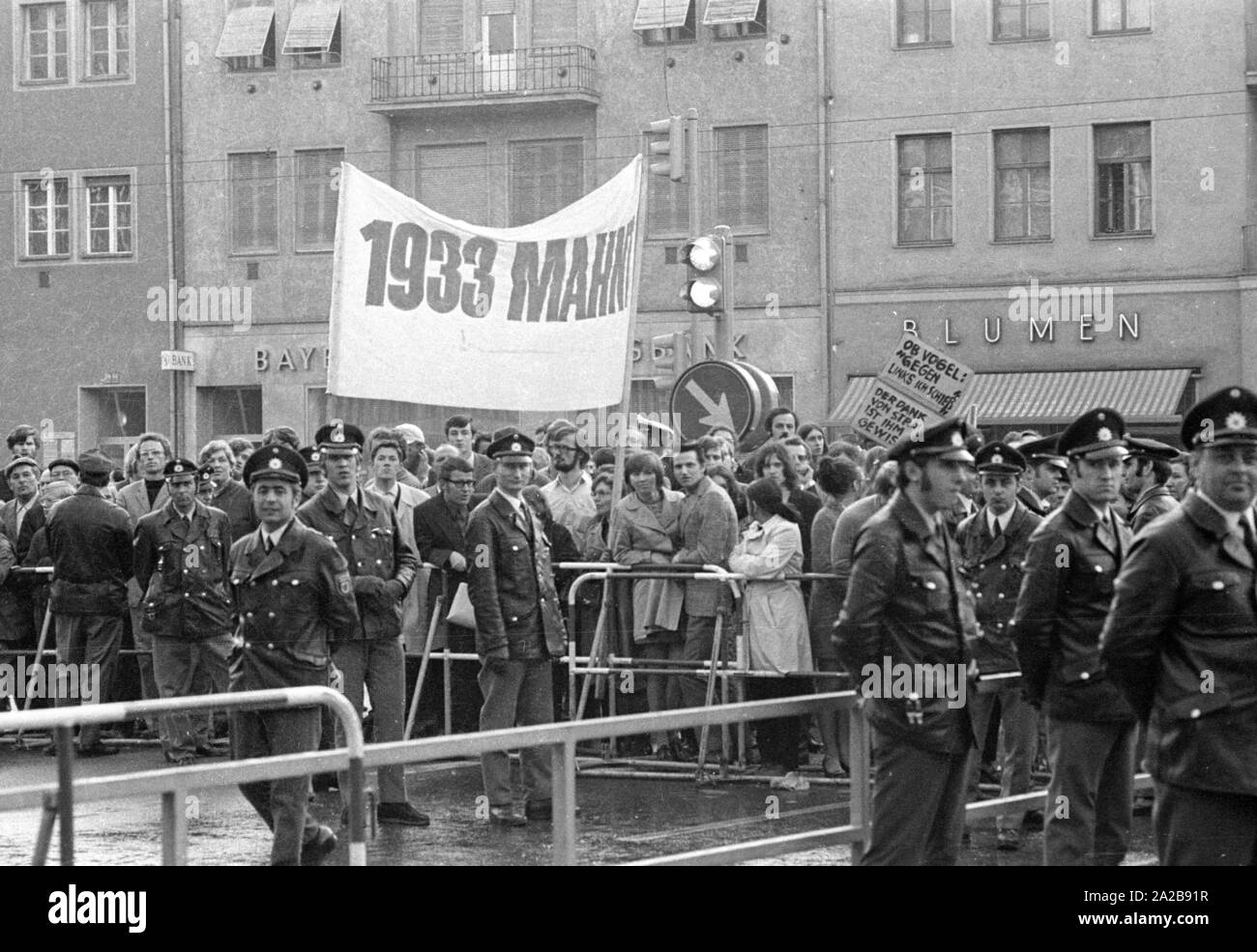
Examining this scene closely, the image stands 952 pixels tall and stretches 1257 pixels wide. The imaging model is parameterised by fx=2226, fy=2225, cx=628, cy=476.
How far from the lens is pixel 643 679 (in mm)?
13781

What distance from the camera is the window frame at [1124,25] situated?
3109 cm

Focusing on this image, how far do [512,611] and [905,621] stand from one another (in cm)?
418

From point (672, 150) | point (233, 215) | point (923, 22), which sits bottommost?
point (672, 150)

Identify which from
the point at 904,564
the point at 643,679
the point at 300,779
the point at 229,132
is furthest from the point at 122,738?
the point at 229,132

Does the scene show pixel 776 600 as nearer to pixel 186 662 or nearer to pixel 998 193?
pixel 186 662

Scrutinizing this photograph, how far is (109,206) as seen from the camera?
37062 millimetres

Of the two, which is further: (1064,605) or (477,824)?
(477,824)

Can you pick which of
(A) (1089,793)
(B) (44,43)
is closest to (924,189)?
(B) (44,43)

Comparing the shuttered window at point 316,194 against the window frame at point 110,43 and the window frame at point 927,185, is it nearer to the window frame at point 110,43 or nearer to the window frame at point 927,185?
the window frame at point 110,43

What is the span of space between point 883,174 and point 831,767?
22078 millimetres

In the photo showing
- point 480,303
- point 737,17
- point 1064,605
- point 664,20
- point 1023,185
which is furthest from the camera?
point 664,20

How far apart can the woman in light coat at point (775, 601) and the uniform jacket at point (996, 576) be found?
4.29 feet

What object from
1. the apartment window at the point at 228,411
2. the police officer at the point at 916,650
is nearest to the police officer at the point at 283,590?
the police officer at the point at 916,650
